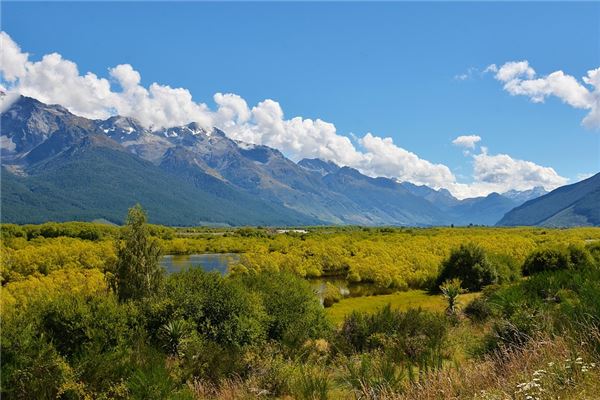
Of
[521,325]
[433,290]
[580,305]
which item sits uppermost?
[580,305]

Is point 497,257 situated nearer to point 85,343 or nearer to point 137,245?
point 137,245

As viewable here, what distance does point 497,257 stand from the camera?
2279 inches

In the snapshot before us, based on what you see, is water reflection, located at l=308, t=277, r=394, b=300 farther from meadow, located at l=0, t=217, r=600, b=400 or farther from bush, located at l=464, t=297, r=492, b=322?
bush, located at l=464, t=297, r=492, b=322

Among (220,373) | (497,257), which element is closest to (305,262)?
(497,257)

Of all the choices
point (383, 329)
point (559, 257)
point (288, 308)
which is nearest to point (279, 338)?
point (288, 308)

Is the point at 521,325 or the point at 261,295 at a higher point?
the point at 521,325

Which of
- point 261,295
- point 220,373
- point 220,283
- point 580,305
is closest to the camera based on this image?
point 580,305

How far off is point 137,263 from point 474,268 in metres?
39.3

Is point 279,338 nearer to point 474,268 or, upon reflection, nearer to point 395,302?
point 395,302

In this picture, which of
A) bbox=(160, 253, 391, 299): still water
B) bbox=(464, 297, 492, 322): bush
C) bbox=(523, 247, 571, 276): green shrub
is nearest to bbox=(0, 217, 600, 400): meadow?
bbox=(464, 297, 492, 322): bush

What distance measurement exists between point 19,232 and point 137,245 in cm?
8357

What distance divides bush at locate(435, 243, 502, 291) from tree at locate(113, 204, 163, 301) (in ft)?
121

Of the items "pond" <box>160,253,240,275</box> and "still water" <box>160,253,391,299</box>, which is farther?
"pond" <box>160,253,240,275</box>

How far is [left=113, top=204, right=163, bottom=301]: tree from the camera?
32.6m
